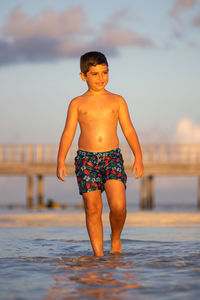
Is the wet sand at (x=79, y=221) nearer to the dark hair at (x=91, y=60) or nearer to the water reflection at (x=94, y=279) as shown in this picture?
the dark hair at (x=91, y=60)

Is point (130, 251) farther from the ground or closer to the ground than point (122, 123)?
closer to the ground

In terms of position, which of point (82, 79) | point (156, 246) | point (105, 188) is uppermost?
point (82, 79)

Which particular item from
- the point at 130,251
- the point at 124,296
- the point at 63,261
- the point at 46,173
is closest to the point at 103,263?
the point at 63,261

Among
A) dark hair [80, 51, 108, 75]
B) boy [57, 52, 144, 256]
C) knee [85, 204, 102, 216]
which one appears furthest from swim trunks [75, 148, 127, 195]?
dark hair [80, 51, 108, 75]

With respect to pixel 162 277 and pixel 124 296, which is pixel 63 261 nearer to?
pixel 162 277

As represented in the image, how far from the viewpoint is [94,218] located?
438cm

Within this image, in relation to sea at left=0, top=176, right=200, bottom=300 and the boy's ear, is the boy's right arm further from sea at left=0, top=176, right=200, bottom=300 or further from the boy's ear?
sea at left=0, top=176, right=200, bottom=300

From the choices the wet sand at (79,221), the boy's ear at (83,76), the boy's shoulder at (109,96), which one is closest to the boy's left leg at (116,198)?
the boy's shoulder at (109,96)

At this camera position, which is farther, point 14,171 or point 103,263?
point 14,171

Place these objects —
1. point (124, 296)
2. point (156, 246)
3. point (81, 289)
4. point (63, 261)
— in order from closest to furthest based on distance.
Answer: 1. point (124, 296)
2. point (81, 289)
3. point (63, 261)
4. point (156, 246)

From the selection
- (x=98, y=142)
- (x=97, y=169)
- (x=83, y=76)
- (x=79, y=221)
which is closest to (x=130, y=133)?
(x=98, y=142)

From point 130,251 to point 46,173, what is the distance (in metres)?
23.2

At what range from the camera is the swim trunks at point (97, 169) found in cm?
428

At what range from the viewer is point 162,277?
123 inches
